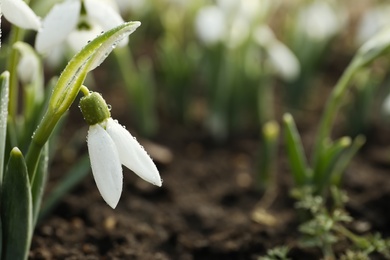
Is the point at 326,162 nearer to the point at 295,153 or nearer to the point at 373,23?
the point at 295,153

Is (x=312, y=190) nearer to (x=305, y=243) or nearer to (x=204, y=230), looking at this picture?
(x=305, y=243)

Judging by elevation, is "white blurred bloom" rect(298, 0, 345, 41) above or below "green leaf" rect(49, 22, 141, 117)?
above

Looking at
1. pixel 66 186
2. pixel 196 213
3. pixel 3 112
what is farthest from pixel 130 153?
pixel 196 213

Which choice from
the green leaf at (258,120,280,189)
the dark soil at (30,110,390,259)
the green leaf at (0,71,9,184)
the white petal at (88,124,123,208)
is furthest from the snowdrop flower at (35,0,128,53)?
the green leaf at (258,120,280,189)

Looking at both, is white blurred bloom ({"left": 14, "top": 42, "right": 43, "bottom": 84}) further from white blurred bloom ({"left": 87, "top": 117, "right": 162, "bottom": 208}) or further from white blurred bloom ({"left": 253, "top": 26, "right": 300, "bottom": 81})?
white blurred bloom ({"left": 253, "top": 26, "right": 300, "bottom": 81})

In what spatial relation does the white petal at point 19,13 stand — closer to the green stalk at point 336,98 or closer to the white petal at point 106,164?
the white petal at point 106,164

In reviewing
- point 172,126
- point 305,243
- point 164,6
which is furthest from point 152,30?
point 305,243

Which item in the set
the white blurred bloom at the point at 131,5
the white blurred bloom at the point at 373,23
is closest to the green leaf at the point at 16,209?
the white blurred bloom at the point at 131,5

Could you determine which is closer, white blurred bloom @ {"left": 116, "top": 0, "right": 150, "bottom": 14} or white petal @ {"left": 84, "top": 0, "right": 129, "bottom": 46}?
white petal @ {"left": 84, "top": 0, "right": 129, "bottom": 46}
